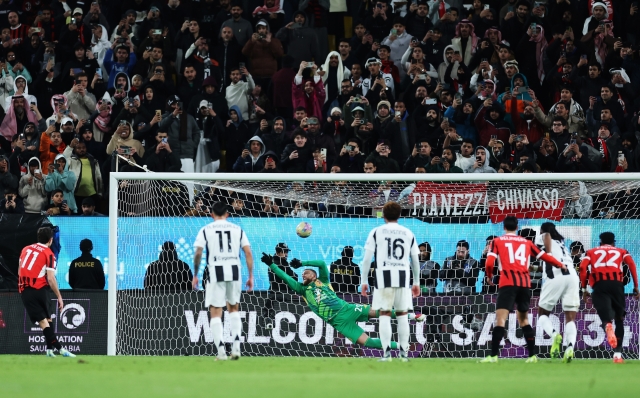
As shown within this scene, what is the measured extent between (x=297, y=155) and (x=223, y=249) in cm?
618

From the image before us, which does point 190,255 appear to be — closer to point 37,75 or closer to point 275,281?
point 275,281

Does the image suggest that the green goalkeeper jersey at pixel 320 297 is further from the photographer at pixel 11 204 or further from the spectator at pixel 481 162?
the photographer at pixel 11 204

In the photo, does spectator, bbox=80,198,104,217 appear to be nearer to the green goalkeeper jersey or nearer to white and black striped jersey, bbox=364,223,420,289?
the green goalkeeper jersey

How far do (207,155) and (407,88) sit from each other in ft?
12.5

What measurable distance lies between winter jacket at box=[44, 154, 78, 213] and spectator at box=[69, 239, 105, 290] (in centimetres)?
137

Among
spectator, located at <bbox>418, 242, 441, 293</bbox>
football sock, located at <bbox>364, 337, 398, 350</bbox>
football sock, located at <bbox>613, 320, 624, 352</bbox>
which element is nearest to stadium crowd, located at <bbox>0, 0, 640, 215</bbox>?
spectator, located at <bbox>418, 242, 441, 293</bbox>

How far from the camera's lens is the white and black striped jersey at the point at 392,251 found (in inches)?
523

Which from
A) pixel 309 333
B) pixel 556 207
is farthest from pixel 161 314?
pixel 556 207

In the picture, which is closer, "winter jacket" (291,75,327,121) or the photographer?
the photographer

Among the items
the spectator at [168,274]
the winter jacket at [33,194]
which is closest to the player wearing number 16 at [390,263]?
the spectator at [168,274]

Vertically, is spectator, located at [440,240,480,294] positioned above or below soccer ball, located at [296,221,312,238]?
below

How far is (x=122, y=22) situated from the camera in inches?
901

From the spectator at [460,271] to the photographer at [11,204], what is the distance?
7111 mm

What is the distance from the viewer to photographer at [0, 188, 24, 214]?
62.0 feet
